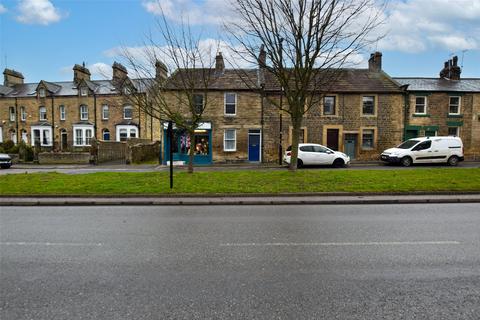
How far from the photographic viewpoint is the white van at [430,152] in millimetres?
19422

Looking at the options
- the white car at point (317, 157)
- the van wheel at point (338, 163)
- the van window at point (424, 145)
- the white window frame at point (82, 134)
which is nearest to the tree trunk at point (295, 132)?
the white car at point (317, 157)

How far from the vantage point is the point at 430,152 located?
19.6 meters

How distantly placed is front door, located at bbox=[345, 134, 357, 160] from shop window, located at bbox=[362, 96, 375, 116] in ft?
6.93

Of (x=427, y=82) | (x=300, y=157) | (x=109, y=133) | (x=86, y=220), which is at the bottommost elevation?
(x=86, y=220)

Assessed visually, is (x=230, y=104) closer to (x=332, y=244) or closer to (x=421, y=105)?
(x=421, y=105)

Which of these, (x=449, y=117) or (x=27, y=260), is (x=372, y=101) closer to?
(x=449, y=117)

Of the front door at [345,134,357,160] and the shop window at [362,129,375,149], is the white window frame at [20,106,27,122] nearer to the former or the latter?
the front door at [345,134,357,160]

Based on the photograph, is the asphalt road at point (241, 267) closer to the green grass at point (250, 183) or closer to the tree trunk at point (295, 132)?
the green grass at point (250, 183)

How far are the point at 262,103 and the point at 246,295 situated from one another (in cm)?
2121

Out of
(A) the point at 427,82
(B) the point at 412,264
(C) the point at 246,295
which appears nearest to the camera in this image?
(C) the point at 246,295

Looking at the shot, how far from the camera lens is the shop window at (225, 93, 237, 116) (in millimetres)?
23922

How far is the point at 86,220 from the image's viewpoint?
24.5 ft

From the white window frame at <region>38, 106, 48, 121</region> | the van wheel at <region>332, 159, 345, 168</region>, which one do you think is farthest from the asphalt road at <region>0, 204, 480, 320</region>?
the white window frame at <region>38, 106, 48, 121</region>

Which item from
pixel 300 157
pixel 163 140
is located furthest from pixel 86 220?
pixel 163 140
